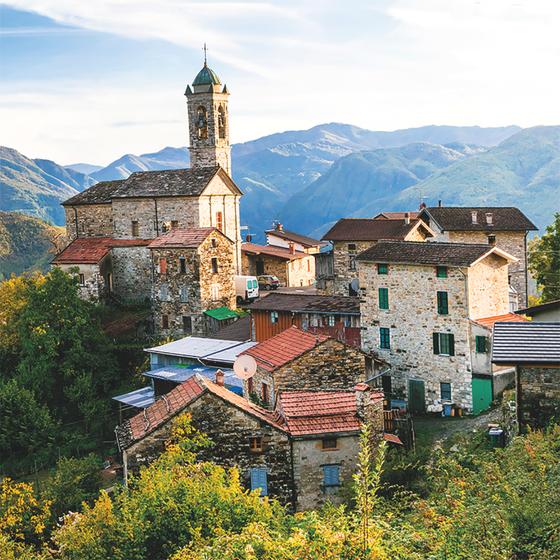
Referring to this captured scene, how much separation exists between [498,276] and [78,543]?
77.8 feet

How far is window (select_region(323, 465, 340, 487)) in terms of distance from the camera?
22438mm

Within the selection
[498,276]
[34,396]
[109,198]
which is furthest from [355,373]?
[109,198]

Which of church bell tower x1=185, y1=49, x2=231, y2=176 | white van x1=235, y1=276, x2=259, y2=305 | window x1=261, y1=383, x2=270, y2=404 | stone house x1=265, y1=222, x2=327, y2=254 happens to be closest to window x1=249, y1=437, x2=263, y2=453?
window x1=261, y1=383, x2=270, y2=404

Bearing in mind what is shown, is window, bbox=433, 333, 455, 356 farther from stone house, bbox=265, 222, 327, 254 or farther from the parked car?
stone house, bbox=265, 222, 327, 254

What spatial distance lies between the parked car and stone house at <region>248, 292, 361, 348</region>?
15859 millimetres

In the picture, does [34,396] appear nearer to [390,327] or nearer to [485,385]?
[390,327]

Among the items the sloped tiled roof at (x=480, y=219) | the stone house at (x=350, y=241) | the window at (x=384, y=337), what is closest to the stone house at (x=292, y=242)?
the stone house at (x=350, y=241)

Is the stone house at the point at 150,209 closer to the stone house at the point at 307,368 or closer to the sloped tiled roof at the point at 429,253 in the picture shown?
the sloped tiled roof at the point at 429,253

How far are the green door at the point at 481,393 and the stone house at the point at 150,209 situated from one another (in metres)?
22.4

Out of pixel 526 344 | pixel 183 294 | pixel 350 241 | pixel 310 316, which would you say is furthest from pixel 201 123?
pixel 526 344

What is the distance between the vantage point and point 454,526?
13.0 metres

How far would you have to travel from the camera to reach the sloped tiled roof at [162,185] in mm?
52688

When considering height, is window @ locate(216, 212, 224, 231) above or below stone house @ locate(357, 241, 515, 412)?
above

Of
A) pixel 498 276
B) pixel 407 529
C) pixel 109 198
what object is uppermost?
pixel 109 198
